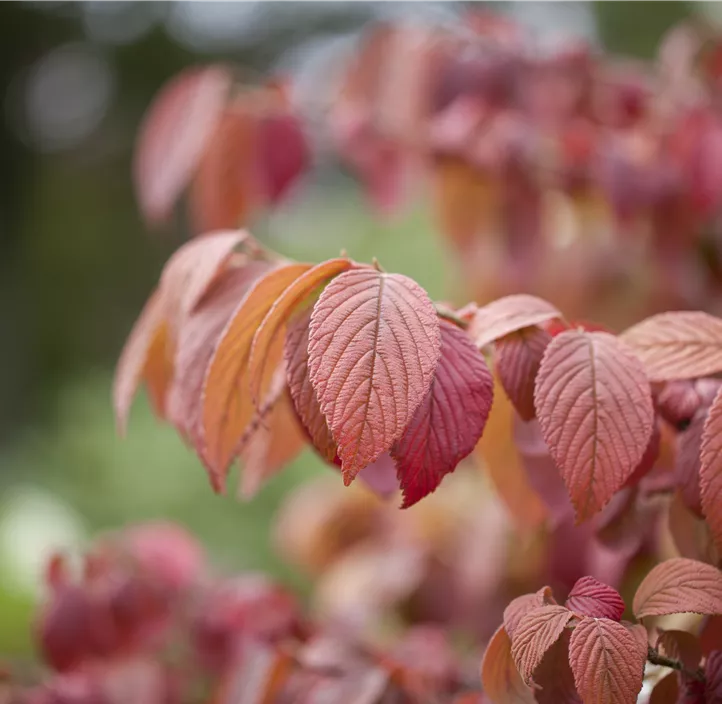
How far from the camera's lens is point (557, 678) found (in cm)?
52

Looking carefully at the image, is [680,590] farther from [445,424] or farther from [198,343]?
[198,343]

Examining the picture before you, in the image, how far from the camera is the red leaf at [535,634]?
1.48 ft

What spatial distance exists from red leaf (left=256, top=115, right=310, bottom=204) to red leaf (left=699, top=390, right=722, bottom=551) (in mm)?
600

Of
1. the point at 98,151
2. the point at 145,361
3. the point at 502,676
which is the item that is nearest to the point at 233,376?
the point at 145,361

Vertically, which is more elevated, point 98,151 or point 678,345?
point 678,345

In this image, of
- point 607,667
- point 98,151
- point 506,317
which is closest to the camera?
point 607,667

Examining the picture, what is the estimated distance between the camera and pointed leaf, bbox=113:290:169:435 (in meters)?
0.64

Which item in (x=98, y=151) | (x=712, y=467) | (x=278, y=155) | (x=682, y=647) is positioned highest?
(x=278, y=155)

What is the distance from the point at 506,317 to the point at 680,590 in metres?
0.19

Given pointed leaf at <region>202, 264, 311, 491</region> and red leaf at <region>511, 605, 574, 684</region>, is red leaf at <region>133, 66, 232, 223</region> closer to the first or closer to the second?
pointed leaf at <region>202, 264, 311, 491</region>

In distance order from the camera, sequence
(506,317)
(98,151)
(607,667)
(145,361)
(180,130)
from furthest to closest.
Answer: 1. (98,151)
2. (180,130)
3. (145,361)
4. (506,317)
5. (607,667)

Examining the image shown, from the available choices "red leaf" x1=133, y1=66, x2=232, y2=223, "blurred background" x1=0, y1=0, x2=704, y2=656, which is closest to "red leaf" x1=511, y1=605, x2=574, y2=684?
"red leaf" x1=133, y1=66, x2=232, y2=223

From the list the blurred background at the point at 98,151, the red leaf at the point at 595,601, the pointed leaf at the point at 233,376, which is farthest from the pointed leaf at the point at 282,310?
the blurred background at the point at 98,151

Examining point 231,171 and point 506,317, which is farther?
point 231,171
